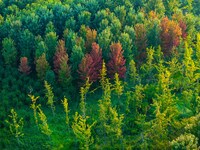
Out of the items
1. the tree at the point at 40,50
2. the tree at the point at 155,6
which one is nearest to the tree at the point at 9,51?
the tree at the point at 40,50

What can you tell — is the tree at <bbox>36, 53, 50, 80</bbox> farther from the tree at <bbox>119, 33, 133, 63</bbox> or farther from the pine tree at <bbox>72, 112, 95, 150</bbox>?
the pine tree at <bbox>72, 112, 95, 150</bbox>

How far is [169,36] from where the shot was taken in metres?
67.4

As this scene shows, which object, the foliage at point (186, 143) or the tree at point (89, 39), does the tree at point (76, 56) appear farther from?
the foliage at point (186, 143)

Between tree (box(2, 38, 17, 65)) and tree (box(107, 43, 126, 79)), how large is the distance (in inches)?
688

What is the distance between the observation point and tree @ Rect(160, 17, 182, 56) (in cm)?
6750

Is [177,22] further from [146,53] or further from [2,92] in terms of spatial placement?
[2,92]

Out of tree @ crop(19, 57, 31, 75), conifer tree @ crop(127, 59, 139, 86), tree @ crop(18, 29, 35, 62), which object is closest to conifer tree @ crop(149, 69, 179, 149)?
conifer tree @ crop(127, 59, 139, 86)

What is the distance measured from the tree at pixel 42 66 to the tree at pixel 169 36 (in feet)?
74.2

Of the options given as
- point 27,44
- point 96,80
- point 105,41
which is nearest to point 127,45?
point 105,41

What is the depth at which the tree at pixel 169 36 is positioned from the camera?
67.5 meters

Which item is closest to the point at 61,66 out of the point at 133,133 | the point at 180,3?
the point at 133,133

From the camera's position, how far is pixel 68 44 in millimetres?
65562

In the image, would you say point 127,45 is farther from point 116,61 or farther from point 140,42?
point 116,61

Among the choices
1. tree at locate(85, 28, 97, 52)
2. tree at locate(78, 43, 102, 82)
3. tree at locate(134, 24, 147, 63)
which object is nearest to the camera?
tree at locate(78, 43, 102, 82)
